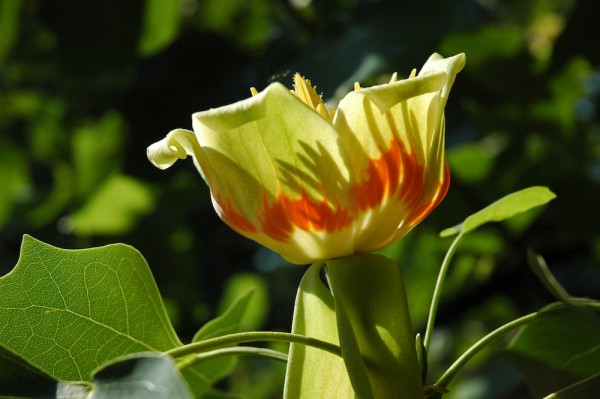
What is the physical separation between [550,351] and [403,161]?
0.38 m

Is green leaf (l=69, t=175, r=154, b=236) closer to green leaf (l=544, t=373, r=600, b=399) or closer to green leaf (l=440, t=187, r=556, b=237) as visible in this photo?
green leaf (l=440, t=187, r=556, b=237)

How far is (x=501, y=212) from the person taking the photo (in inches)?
37.9

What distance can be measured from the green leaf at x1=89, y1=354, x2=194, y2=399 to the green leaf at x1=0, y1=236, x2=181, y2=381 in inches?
7.5

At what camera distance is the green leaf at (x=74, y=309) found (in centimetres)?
81

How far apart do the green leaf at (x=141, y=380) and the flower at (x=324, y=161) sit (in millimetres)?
188

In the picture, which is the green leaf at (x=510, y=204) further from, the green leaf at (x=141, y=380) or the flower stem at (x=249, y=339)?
the green leaf at (x=141, y=380)

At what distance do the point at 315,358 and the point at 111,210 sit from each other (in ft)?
5.89

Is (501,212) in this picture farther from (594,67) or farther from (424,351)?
(594,67)

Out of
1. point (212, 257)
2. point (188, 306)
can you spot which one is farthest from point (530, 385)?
point (212, 257)

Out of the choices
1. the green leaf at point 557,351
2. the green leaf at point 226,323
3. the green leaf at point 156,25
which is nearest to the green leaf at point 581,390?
the green leaf at point 557,351

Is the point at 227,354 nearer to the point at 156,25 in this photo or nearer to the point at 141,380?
the point at 141,380

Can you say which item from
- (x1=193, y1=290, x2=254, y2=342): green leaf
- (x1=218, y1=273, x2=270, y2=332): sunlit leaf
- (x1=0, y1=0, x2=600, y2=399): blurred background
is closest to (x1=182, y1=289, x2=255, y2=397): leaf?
(x1=193, y1=290, x2=254, y2=342): green leaf

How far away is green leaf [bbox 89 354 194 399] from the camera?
542 millimetres

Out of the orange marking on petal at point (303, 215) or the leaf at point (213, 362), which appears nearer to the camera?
the orange marking on petal at point (303, 215)
